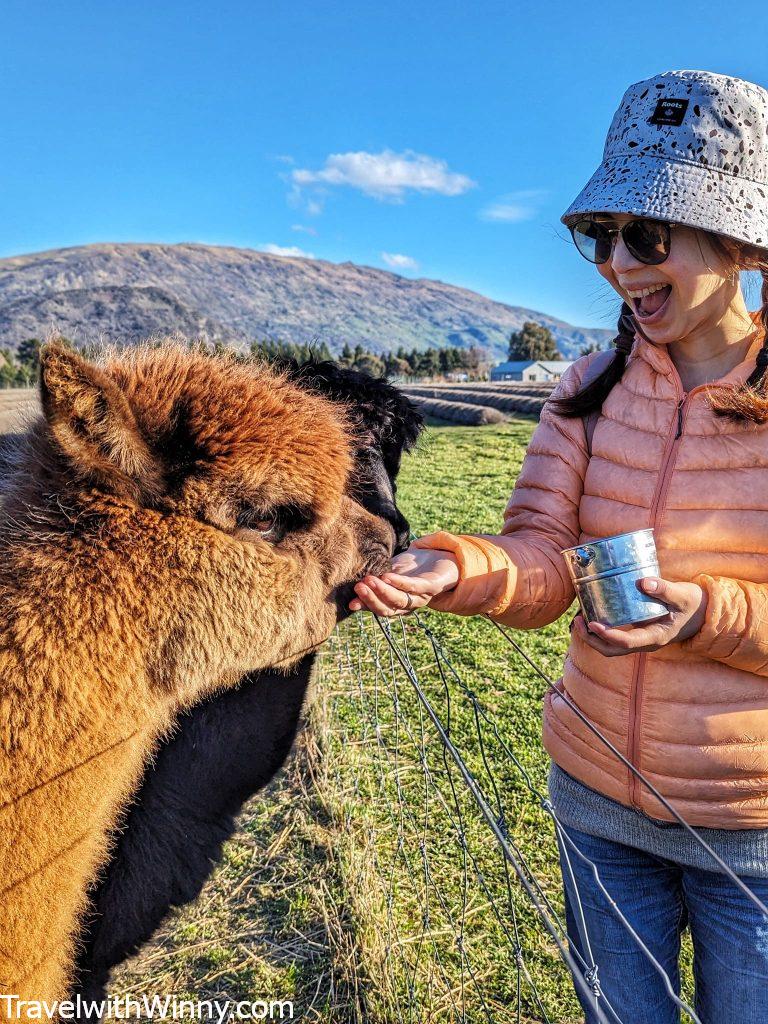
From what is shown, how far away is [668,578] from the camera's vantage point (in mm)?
1623

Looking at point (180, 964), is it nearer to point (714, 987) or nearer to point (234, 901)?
point (234, 901)

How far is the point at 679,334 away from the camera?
1627 mm

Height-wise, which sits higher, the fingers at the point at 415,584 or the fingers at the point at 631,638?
the fingers at the point at 631,638

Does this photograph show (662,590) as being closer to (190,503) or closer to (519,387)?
(190,503)

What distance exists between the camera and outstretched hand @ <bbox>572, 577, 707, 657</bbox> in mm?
1396

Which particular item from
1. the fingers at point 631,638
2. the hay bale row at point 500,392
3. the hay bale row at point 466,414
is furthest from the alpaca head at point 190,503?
the hay bale row at point 500,392

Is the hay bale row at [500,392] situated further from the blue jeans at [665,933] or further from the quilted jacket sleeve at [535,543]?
the blue jeans at [665,933]

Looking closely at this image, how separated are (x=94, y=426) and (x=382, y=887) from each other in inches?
110

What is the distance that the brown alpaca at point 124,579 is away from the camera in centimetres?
153

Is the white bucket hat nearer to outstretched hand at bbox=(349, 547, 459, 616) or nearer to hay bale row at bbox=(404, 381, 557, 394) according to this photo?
outstretched hand at bbox=(349, 547, 459, 616)

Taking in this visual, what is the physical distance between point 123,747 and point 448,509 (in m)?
9.32

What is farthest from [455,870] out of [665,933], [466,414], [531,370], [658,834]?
[531,370]

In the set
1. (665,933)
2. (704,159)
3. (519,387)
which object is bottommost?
(665,933)

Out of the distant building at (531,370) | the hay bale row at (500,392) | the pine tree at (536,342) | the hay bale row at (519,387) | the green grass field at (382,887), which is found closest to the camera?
the green grass field at (382,887)
